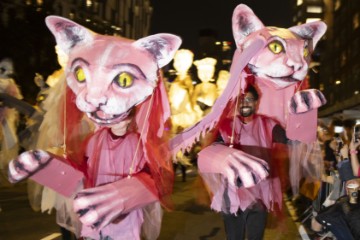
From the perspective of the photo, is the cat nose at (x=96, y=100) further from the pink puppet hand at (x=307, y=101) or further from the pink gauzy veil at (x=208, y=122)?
the pink puppet hand at (x=307, y=101)

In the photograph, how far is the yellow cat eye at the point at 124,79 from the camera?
3.47 meters

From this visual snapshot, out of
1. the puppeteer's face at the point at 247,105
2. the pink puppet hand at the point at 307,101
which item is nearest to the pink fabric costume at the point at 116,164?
the puppeteer's face at the point at 247,105

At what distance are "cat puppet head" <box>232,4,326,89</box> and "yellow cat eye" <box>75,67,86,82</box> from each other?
1.31m

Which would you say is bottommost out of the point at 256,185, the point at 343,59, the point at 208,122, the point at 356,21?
the point at 343,59

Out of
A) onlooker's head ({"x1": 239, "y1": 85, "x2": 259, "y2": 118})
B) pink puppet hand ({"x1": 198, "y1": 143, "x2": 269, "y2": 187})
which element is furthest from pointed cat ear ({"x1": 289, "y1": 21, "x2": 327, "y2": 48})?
pink puppet hand ({"x1": 198, "y1": 143, "x2": 269, "y2": 187})

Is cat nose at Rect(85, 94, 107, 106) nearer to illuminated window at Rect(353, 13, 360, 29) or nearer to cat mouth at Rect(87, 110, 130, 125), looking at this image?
cat mouth at Rect(87, 110, 130, 125)

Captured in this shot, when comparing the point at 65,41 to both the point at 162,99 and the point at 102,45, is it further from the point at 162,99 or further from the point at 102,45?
the point at 162,99

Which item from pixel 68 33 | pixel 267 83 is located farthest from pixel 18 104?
pixel 267 83

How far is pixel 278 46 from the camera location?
3.99 meters

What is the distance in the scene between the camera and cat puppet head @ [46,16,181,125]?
3441mm

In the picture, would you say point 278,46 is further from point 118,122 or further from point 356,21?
point 356,21

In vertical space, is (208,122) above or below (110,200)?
above

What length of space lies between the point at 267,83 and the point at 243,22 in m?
0.52

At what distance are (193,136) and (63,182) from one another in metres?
0.99
